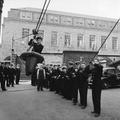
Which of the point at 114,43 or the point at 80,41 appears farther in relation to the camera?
the point at 114,43

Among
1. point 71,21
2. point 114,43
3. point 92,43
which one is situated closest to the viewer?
point 71,21

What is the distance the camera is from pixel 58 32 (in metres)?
42.2

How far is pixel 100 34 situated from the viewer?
45281mm

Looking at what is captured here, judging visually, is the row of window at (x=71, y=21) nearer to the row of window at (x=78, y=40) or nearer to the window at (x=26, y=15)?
the window at (x=26, y=15)

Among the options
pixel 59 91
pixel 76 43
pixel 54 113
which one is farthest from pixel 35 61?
pixel 76 43

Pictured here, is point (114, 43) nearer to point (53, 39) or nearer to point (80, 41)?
point (80, 41)

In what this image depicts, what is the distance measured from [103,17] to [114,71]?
31825mm

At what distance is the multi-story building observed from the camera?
3878 centimetres

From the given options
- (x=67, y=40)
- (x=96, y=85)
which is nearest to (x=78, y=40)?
(x=67, y=40)

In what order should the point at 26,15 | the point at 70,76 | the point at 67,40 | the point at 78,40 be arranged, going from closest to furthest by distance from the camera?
1. the point at 70,76
2. the point at 26,15
3. the point at 67,40
4. the point at 78,40

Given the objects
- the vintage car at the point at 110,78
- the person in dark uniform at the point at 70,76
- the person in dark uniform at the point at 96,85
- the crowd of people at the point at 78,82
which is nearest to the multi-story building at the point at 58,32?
the vintage car at the point at 110,78

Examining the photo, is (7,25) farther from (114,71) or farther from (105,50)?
(114,71)

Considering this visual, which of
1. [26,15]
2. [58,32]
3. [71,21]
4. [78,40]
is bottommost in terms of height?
[78,40]

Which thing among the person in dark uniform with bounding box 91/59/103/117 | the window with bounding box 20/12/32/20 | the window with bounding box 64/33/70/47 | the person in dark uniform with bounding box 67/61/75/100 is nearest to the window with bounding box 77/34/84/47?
the window with bounding box 64/33/70/47
